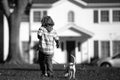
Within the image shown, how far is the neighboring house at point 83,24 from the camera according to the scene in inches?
1452

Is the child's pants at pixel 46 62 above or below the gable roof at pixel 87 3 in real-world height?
below

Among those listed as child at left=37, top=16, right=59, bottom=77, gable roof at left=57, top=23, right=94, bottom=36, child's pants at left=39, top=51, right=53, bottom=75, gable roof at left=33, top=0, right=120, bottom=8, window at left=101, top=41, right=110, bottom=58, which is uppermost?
gable roof at left=33, top=0, right=120, bottom=8

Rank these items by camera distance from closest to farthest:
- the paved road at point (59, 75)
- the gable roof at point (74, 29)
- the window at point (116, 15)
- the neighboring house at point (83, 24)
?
the paved road at point (59, 75) → the gable roof at point (74, 29) → the neighboring house at point (83, 24) → the window at point (116, 15)

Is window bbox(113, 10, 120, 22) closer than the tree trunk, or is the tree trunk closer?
the tree trunk

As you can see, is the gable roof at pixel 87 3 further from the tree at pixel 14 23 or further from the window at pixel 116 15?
the tree at pixel 14 23

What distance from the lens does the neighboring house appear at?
36.9m

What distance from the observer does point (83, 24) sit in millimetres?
37281

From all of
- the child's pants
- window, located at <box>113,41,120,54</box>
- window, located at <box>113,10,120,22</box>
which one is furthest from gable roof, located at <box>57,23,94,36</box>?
the child's pants

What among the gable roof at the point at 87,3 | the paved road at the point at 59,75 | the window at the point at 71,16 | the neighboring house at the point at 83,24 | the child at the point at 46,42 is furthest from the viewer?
the window at the point at 71,16

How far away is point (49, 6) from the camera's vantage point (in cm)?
3666

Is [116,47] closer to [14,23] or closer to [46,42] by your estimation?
[14,23]

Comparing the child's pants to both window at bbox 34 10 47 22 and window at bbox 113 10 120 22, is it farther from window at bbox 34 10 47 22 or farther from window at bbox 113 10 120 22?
window at bbox 113 10 120 22

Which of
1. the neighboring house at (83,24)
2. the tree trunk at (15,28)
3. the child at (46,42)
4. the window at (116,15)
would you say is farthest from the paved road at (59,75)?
the window at (116,15)

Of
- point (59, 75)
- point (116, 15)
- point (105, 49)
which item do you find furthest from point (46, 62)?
point (116, 15)
